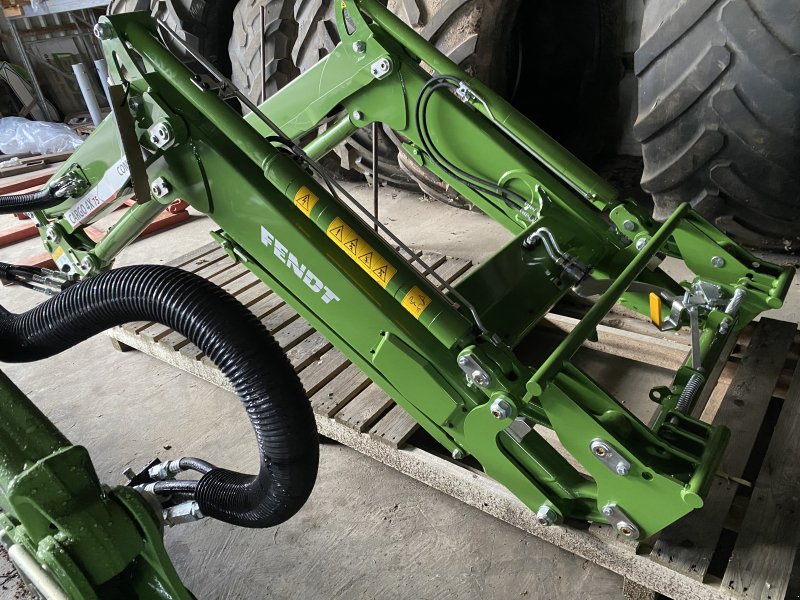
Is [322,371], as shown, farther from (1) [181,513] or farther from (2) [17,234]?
(2) [17,234]

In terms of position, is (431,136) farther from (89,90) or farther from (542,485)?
(89,90)

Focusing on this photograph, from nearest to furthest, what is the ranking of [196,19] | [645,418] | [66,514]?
[66,514]
[645,418]
[196,19]

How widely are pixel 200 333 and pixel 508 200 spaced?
1131 millimetres

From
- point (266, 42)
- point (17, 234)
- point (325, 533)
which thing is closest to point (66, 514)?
point (325, 533)

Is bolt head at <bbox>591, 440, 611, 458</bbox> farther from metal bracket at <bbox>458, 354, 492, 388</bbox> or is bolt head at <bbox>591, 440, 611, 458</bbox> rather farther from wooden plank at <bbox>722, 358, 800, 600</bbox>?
wooden plank at <bbox>722, 358, 800, 600</bbox>

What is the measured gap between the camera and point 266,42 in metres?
4.07

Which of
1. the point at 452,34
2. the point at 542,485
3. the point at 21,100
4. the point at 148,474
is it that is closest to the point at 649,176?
the point at 452,34

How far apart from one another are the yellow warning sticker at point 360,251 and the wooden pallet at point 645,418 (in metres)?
0.64

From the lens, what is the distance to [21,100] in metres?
7.89

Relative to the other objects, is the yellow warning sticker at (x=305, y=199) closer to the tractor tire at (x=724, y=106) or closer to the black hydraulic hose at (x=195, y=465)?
the black hydraulic hose at (x=195, y=465)

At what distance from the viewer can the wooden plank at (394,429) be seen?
1.78 meters

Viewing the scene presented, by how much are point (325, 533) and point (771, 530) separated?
3.66 ft

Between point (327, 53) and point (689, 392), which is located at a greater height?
point (327, 53)

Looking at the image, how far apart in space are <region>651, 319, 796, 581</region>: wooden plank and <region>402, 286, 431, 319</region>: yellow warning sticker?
75cm
